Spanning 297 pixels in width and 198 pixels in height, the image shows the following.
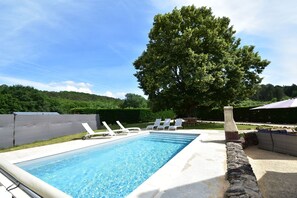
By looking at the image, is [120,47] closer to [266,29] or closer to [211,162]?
[266,29]

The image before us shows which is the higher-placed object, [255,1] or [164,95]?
[255,1]

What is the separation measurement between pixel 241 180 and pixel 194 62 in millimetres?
15124

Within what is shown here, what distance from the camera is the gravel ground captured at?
443cm

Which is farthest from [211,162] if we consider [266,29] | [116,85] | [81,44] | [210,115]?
[116,85]

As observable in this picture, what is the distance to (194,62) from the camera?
1844cm

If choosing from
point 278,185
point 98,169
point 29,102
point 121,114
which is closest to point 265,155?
point 278,185

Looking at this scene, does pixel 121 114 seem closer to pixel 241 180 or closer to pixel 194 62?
pixel 194 62

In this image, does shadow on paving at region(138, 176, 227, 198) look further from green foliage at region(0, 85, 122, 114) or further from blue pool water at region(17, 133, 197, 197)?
green foliage at region(0, 85, 122, 114)

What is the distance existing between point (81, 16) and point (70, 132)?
9.03 m

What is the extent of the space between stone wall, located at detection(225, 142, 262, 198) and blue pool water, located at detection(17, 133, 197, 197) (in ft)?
8.60

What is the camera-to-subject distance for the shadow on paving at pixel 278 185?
427 cm

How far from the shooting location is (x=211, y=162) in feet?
21.2

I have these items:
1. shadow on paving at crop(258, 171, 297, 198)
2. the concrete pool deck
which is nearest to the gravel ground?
shadow on paving at crop(258, 171, 297, 198)

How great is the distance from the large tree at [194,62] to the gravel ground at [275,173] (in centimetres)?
1105
